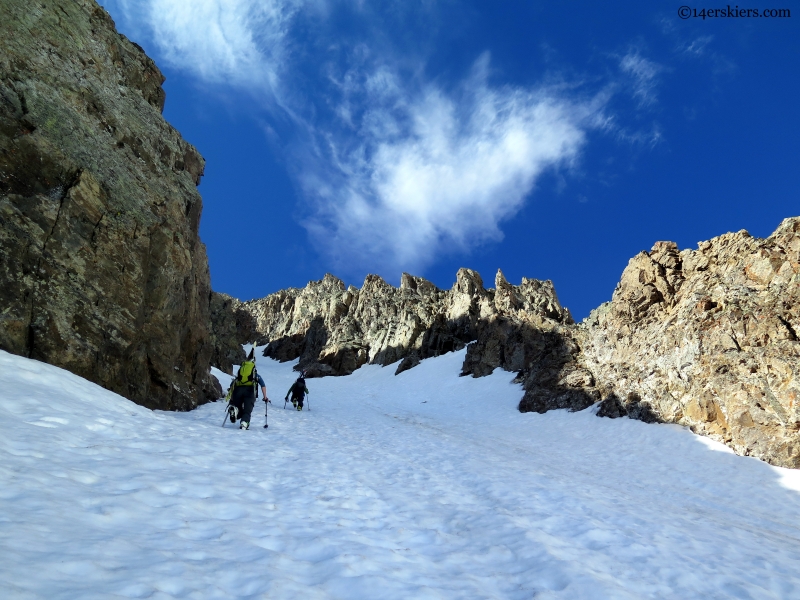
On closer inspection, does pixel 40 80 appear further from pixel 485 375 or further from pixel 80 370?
pixel 485 375

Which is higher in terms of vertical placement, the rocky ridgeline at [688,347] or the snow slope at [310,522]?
the rocky ridgeline at [688,347]

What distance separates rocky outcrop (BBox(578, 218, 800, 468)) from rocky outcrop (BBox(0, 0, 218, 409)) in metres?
22.4

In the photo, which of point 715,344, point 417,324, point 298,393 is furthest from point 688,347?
point 417,324

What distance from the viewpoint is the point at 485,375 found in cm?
4156

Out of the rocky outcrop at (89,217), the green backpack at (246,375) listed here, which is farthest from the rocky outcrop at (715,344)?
the rocky outcrop at (89,217)

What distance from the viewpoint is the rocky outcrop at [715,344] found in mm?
15922

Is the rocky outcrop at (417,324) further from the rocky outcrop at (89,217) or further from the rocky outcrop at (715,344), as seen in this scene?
the rocky outcrop at (89,217)

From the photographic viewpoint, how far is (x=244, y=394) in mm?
12961

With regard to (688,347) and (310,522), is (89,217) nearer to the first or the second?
(310,522)

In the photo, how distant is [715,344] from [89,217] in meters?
26.8

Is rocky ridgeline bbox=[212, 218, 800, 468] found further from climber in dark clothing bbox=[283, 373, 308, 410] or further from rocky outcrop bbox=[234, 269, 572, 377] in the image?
climber in dark clothing bbox=[283, 373, 308, 410]

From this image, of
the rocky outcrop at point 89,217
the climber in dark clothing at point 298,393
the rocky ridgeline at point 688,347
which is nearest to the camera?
the rocky outcrop at point 89,217

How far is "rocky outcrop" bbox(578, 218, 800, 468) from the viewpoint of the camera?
15.9 meters

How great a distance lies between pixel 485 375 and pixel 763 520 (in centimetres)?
3133
